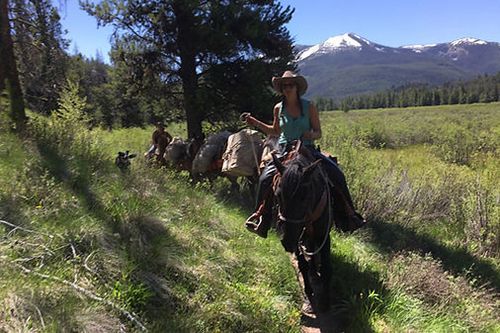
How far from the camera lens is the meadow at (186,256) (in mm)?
3863

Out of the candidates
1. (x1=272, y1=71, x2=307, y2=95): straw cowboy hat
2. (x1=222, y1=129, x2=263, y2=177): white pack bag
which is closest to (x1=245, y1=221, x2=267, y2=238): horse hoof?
A: (x1=272, y1=71, x2=307, y2=95): straw cowboy hat

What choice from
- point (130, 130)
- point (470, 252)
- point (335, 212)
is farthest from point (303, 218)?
point (130, 130)

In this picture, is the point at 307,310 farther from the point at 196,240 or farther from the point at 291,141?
the point at 291,141

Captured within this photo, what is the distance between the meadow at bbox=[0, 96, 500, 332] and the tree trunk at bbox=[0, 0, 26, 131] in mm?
468

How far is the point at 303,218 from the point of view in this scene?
463cm

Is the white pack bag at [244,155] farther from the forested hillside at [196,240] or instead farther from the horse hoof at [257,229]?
the horse hoof at [257,229]

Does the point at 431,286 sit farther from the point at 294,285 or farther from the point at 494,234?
the point at 494,234

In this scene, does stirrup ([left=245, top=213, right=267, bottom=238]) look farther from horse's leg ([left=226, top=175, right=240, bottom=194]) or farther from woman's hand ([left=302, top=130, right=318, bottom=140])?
horse's leg ([left=226, top=175, right=240, bottom=194])

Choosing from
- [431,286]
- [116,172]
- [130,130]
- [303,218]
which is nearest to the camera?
[303,218]

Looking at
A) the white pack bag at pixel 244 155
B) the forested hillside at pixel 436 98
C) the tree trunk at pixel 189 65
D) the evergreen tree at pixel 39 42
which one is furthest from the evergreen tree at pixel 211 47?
the forested hillside at pixel 436 98

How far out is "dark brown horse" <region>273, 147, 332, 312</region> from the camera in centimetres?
458

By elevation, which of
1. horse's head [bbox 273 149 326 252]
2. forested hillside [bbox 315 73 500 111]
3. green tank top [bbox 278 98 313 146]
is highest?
green tank top [bbox 278 98 313 146]

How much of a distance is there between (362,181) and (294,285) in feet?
14.1

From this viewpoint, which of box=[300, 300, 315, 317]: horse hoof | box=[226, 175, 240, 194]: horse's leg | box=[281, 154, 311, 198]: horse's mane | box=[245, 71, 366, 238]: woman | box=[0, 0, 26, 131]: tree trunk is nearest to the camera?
box=[281, 154, 311, 198]: horse's mane
